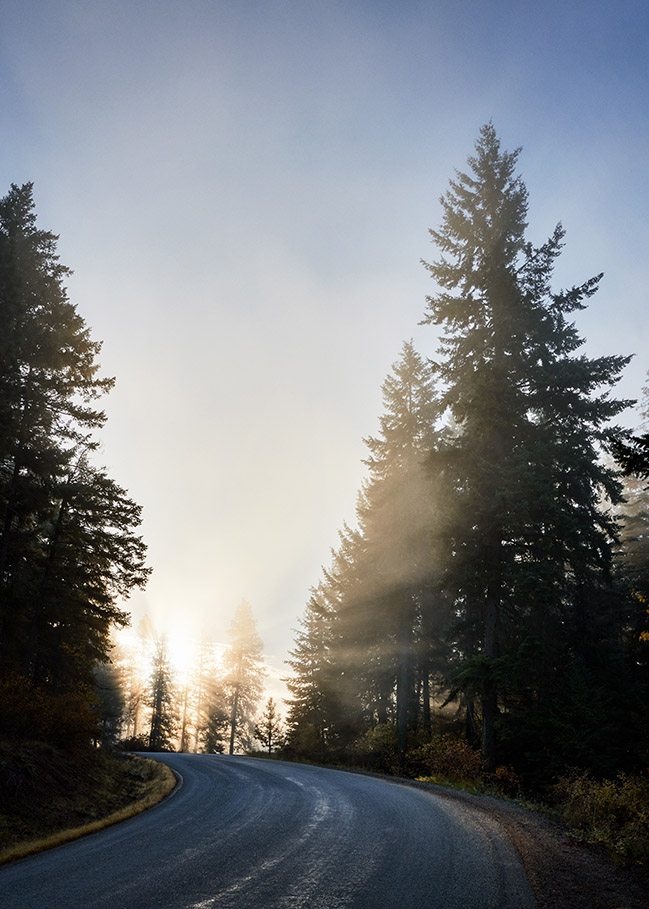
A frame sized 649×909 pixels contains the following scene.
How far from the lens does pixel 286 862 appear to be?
6.60 meters

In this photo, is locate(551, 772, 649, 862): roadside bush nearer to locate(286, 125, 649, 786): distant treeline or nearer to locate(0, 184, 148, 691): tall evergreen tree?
locate(286, 125, 649, 786): distant treeline

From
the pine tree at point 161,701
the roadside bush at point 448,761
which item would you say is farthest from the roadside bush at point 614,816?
the pine tree at point 161,701

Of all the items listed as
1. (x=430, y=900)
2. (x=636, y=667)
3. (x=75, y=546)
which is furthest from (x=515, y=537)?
(x=75, y=546)

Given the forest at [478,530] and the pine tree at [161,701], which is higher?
the forest at [478,530]

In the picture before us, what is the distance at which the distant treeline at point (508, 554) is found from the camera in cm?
1623

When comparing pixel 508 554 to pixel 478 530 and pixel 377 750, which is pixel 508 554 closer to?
pixel 478 530

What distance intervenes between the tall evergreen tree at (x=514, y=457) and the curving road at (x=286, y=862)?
789 cm

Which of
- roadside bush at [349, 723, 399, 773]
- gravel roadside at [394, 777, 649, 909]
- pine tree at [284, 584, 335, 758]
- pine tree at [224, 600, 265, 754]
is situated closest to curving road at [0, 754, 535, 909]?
gravel roadside at [394, 777, 649, 909]

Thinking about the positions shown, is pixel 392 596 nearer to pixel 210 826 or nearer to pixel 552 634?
pixel 552 634

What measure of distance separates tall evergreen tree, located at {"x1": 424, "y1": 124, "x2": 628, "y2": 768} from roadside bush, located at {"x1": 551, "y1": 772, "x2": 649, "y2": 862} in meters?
5.58

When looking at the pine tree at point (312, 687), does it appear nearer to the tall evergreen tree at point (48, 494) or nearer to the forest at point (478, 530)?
the forest at point (478, 530)

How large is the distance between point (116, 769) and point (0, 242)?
19.0 meters

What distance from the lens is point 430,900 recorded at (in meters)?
5.31

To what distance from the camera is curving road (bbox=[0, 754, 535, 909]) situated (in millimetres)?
5391
